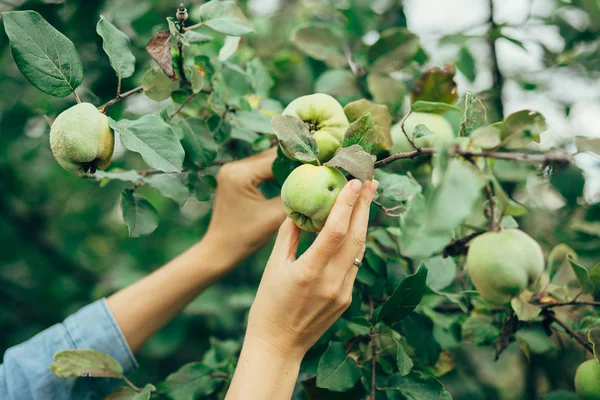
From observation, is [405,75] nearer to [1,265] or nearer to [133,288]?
[133,288]

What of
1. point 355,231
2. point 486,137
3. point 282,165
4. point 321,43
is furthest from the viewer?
point 321,43

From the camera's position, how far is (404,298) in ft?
2.81

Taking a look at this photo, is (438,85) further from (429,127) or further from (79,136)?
(79,136)

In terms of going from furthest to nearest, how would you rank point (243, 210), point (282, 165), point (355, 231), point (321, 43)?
point (321, 43) < point (243, 210) < point (282, 165) < point (355, 231)

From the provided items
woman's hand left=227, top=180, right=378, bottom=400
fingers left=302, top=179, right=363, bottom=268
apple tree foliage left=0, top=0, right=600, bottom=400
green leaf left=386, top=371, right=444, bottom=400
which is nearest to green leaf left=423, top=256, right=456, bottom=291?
apple tree foliage left=0, top=0, right=600, bottom=400

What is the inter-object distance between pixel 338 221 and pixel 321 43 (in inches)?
29.9

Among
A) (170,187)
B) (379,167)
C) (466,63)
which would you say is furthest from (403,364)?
(466,63)

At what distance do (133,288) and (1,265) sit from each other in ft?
5.59

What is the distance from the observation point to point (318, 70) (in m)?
1.46

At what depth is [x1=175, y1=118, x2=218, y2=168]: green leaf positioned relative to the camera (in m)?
0.97

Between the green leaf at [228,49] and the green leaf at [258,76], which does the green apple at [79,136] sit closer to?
the green leaf at [228,49]

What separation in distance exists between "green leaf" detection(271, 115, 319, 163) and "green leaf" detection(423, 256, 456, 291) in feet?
1.52

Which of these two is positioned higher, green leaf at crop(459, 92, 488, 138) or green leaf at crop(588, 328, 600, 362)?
green leaf at crop(459, 92, 488, 138)

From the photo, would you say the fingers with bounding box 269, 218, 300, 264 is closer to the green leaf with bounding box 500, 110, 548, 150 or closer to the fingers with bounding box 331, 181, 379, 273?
the fingers with bounding box 331, 181, 379, 273
